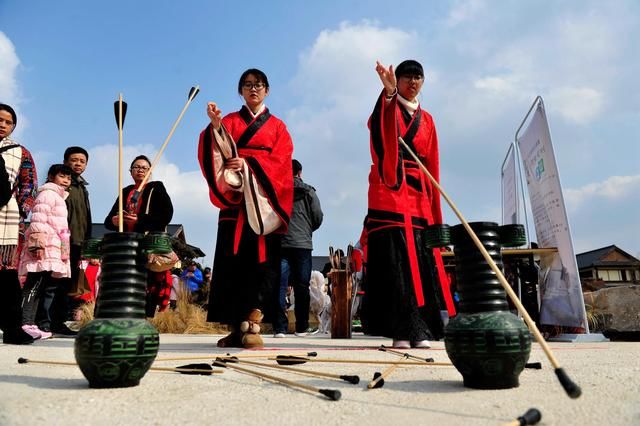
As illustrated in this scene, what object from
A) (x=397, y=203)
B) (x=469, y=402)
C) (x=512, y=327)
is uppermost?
(x=397, y=203)

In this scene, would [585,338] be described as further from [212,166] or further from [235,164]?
[212,166]

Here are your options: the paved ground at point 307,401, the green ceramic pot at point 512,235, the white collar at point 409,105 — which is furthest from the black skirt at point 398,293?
the green ceramic pot at point 512,235

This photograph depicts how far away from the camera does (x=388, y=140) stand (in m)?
2.83

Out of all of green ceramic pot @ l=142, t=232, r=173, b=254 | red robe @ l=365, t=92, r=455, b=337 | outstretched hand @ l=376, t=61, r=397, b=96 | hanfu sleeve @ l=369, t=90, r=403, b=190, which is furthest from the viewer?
red robe @ l=365, t=92, r=455, b=337

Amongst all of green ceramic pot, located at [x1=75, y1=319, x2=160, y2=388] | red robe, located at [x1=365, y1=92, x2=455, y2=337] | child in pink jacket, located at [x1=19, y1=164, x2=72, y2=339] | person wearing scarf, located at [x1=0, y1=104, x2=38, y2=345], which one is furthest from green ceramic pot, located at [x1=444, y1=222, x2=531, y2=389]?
child in pink jacket, located at [x1=19, y1=164, x2=72, y2=339]

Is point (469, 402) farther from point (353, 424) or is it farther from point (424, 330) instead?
point (424, 330)

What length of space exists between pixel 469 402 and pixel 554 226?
3.89 m

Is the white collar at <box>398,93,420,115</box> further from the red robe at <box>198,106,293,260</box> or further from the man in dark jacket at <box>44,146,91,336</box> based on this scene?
the man in dark jacket at <box>44,146,91,336</box>

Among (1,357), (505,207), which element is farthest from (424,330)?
(505,207)

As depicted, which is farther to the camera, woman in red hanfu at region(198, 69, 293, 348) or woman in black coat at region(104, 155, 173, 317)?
woman in black coat at region(104, 155, 173, 317)

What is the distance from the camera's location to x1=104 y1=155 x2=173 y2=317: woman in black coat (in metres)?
4.20

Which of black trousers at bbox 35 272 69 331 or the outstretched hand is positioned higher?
the outstretched hand

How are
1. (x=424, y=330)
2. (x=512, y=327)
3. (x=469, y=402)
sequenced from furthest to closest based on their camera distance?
(x=424, y=330) → (x=512, y=327) → (x=469, y=402)

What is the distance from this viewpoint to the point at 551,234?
477cm
